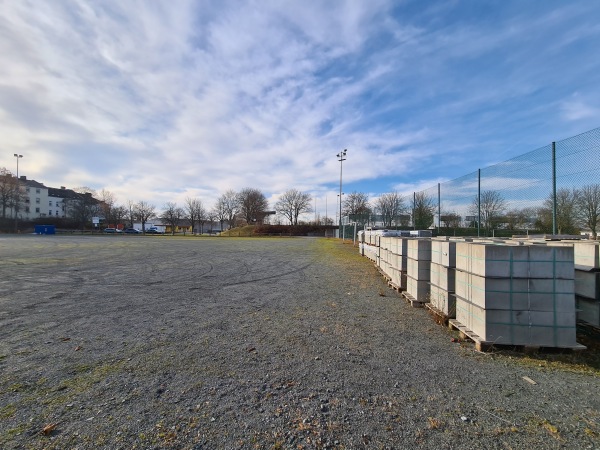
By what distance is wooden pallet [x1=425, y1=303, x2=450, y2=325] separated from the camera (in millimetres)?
5598

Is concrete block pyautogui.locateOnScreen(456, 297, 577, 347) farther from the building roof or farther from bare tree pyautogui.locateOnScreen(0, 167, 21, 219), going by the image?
the building roof

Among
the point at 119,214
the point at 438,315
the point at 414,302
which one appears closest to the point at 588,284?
the point at 438,315

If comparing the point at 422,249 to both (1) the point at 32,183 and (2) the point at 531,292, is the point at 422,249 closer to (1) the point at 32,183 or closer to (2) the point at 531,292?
(2) the point at 531,292

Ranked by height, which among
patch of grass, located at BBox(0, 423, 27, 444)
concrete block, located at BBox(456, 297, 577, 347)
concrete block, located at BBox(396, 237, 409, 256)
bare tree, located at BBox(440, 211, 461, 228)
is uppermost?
bare tree, located at BBox(440, 211, 461, 228)

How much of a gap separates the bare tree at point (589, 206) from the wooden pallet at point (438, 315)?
17.2 feet

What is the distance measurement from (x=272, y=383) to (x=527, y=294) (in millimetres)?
3784

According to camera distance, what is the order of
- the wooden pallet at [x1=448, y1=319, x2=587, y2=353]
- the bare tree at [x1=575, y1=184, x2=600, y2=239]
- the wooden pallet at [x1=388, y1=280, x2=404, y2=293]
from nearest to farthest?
1. the wooden pallet at [x1=448, y1=319, x2=587, y2=353]
2. the bare tree at [x1=575, y1=184, x2=600, y2=239]
3. the wooden pallet at [x1=388, y1=280, x2=404, y2=293]

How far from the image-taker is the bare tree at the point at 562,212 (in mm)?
8312

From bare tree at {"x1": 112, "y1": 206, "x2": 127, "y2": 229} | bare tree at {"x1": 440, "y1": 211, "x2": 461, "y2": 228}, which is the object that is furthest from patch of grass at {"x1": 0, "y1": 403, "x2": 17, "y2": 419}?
bare tree at {"x1": 112, "y1": 206, "x2": 127, "y2": 229}

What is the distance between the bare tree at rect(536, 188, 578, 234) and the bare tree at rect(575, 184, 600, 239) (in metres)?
0.15

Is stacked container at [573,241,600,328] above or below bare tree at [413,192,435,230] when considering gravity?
below

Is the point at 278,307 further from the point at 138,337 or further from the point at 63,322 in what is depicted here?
the point at 63,322

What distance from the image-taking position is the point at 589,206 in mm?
7785

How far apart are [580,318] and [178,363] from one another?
6.11m
